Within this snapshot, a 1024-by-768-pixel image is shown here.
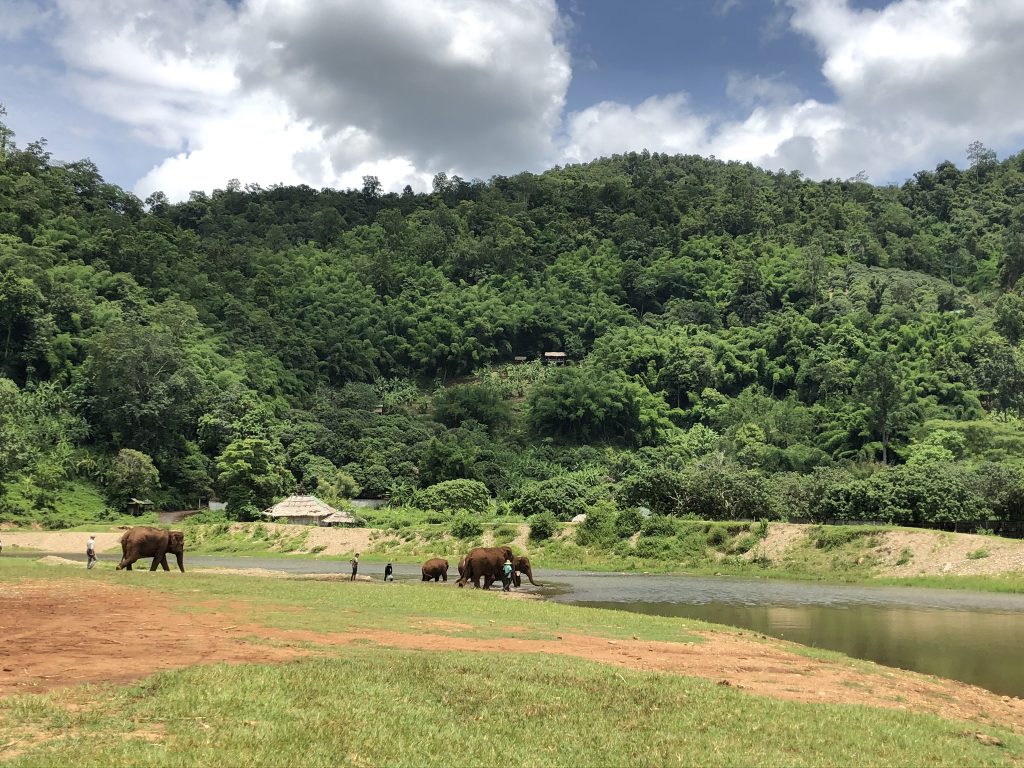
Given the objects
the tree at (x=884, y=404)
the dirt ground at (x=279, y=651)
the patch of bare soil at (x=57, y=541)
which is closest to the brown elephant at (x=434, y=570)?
the dirt ground at (x=279, y=651)

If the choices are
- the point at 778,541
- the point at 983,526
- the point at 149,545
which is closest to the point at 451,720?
the point at 149,545

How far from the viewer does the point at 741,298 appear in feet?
541

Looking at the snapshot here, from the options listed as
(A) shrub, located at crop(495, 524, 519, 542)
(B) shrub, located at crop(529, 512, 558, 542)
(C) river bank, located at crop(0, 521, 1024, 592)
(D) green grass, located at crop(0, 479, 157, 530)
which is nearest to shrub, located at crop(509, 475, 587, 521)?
(B) shrub, located at crop(529, 512, 558, 542)

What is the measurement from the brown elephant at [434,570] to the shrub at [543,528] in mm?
24476

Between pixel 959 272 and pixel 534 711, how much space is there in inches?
7438

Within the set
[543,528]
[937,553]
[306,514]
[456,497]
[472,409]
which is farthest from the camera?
[472,409]

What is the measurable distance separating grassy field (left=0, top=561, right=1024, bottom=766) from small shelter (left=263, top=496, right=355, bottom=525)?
65678mm

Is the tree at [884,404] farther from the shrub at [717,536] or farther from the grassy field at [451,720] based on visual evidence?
the grassy field at [451,720]

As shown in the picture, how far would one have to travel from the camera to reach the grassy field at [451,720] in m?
10.2

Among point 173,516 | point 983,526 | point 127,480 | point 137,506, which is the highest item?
point 127,480

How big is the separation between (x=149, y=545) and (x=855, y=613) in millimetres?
30501

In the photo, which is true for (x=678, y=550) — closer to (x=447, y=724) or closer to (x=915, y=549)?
(x=915, y=549)

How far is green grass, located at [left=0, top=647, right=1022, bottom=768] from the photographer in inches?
402

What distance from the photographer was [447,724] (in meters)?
11.8
